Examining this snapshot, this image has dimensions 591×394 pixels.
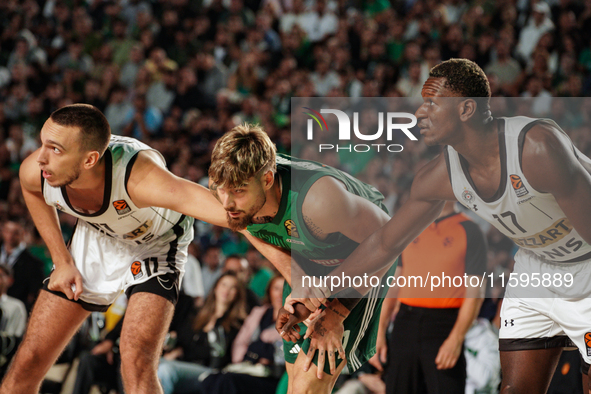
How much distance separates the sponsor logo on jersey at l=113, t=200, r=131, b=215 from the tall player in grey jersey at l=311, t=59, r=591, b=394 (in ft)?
4.08

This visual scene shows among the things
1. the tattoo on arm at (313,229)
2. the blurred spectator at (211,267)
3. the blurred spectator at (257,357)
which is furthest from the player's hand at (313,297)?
the blurred spectator at (211,267)

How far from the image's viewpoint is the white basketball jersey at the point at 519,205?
2.92 m

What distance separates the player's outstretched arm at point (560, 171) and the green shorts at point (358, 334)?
45.1 inches

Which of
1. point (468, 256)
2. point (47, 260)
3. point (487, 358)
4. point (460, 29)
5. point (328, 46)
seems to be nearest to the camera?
point (468, 256)

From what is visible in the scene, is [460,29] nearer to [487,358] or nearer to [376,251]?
[487,358]

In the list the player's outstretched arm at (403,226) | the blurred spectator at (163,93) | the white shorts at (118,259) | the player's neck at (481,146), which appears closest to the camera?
the player's neck at (481,146)

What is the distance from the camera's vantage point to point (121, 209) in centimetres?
354

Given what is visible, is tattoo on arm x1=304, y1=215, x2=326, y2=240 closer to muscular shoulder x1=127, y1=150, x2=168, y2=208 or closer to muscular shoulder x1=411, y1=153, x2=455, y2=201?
muscular shoulder x1=411, y1=153, x2=455, y2=201

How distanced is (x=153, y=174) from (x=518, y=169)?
195cm

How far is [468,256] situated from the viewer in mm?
4152

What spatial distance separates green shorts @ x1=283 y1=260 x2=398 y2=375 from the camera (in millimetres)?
3408

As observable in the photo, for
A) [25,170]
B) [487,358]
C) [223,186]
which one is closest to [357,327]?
[223,186]

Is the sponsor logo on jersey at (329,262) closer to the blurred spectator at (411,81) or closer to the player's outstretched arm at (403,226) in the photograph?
the player's outstretched arm at (403,226)

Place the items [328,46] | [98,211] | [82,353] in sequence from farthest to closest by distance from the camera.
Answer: [328,46], [82,353], [98,211]
